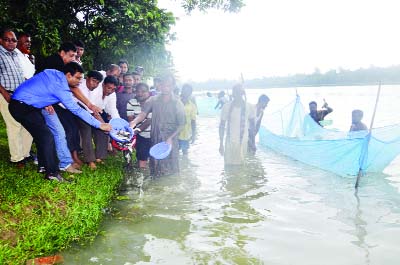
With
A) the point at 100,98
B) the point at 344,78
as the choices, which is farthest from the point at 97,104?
the point at 344,78

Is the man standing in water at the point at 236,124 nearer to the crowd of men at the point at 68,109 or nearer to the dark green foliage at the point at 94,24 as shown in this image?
the crowd of men at the point at 68,109

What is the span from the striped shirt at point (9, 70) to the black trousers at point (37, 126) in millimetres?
796

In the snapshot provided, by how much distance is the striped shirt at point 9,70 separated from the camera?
484cm

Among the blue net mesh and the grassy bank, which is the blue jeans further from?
the blue net mesh

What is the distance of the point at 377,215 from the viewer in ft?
15.3

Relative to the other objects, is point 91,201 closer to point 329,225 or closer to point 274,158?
point 329,225

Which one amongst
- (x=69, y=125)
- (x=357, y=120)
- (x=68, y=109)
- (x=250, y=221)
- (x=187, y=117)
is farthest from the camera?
(x=187, y=117)

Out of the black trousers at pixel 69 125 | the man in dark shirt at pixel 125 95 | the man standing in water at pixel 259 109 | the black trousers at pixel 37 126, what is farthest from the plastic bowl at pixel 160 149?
the man standing in water at pixel 259 109

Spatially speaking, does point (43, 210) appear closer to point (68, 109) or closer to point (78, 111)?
point (78, 111)

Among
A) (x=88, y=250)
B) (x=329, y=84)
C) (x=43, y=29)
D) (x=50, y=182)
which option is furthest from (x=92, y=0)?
(x=329, y=84)

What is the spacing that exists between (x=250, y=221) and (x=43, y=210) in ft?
7.78

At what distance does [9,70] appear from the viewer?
4902mm

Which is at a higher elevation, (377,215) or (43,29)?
(43,29)

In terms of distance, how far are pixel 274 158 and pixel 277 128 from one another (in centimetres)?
319
